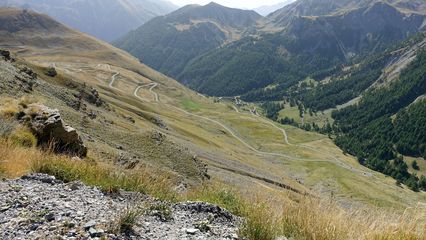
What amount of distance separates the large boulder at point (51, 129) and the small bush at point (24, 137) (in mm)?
875

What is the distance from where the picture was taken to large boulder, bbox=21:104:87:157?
24.0 m

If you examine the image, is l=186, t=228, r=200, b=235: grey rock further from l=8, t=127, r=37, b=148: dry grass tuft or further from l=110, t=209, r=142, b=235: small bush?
l=8, t=127, r=37, b=148: dry grass tuft

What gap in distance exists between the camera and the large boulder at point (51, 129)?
945 inches

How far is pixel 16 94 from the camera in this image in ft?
120

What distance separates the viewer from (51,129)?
24.5m

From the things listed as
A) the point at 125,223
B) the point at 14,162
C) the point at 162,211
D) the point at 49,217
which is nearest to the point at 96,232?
the point at 125,223

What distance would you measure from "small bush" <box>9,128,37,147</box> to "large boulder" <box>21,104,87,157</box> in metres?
0.87

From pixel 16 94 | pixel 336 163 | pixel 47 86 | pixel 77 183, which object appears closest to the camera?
pixel 77 183

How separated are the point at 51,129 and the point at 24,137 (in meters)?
2.74

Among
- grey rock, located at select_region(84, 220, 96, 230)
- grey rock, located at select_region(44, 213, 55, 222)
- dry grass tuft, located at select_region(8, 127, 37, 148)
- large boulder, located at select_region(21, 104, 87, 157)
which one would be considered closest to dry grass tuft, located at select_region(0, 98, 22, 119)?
large boulder, located at select_region(21, 104, 87, 157)

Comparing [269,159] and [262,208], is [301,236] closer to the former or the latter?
[262,208]

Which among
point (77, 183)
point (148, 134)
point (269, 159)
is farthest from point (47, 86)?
point (269, 159)

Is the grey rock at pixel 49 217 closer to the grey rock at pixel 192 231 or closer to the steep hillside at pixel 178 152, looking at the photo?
the grey rock at pixel 192 231

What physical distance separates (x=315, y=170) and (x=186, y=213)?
490ft
